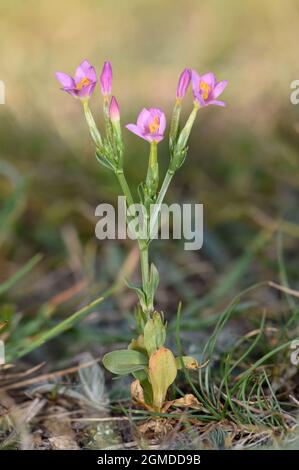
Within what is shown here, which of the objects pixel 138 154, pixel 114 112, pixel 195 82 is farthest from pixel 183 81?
pixel 138 154

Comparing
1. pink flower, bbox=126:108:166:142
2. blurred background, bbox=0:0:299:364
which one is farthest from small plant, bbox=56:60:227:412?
blurred background, bbox=0:0:299:364

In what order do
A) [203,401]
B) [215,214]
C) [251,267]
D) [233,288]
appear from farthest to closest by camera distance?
[215,214] → [251,267] → [233,288] → [203,401]

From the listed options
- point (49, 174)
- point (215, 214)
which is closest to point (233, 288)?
point (215, 214)

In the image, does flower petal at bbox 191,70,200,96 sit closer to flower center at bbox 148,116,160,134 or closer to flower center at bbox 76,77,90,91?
flower center at bbox 148,116,160,134

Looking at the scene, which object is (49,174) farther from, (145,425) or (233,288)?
(145,425)

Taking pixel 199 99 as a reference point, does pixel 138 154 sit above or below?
above

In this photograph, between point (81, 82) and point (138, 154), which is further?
point (138, 154)

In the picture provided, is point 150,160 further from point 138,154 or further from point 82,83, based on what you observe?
point 138,154
